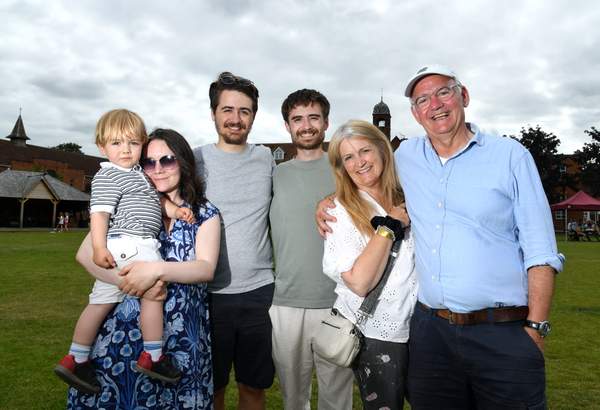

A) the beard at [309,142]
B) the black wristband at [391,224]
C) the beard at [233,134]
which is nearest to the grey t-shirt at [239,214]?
the beard at [233,134]

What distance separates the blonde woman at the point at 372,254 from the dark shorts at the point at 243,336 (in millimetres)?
909

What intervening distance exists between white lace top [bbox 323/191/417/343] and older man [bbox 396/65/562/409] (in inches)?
3.9

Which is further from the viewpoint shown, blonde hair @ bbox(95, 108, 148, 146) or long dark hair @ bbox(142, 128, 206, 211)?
long dark hair @ bbox(142, 128, 206, 211)

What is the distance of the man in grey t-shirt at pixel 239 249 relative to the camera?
3773 millimetres

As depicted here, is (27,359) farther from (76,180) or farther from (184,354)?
(76,180)

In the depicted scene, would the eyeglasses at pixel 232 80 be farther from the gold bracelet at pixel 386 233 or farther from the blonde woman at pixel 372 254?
the gold bracelet at pixel 386 233

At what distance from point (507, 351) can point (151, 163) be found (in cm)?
236

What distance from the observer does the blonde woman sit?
9.49 feet

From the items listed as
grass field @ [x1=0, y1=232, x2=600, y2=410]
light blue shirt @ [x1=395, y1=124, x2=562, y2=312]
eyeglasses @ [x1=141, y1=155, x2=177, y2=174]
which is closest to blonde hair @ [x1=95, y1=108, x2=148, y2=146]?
eyeglasses @ [x1=141, y1=155, x2=177, y2=174]

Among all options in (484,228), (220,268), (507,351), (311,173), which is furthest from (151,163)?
(507,351)

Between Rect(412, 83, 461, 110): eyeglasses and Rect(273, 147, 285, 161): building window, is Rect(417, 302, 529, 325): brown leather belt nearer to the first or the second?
Rect(412, 83, 461, 110): eyeglasses

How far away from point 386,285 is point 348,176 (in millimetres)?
769

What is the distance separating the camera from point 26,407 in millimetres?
5062

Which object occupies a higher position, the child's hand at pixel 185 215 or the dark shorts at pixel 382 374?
the child's hand at pixel 185 215
